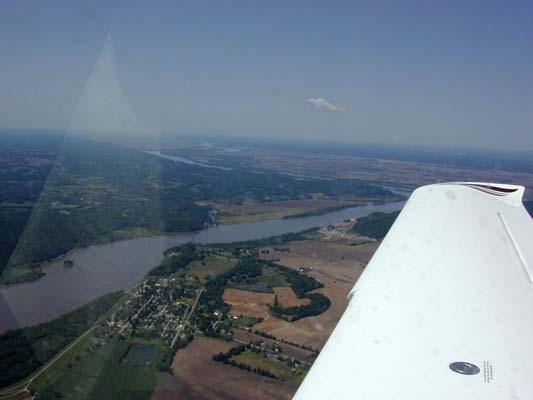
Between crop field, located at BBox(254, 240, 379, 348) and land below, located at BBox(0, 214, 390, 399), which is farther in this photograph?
crop field, located at BBox(254, 240, 379, 348)

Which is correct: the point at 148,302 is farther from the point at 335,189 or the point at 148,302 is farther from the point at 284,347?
the point at 335,189

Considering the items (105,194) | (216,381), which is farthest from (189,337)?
(105,194)

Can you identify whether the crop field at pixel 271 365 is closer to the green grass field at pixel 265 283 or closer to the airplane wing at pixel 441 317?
the green grass field at pixel 265 283

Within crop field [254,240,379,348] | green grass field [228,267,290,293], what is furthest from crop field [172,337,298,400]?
green grass field [228,267,290,293]

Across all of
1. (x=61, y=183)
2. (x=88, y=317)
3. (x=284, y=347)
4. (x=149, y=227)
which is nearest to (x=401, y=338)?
(x=284, y=347)

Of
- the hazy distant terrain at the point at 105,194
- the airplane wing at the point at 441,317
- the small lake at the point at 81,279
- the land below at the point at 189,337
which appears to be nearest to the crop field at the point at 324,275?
the land below at the point at 189,337

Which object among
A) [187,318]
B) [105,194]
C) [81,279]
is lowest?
[187,318]

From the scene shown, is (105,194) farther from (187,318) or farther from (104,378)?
(104,378)

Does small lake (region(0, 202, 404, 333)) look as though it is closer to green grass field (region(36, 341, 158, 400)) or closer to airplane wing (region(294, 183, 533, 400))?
green grass field (region(36, 341, 158, 400))

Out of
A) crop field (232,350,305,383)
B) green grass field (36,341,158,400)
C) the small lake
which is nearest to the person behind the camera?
green grass field (36,341,158,400)
